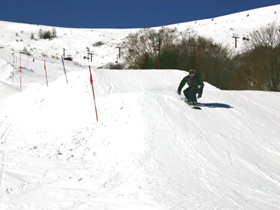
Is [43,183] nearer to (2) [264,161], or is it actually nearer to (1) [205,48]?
(2) [264,161]

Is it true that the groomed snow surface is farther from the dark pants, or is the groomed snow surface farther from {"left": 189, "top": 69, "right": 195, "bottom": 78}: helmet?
{"left": 189, "top": 69, "right": 195, "bottom": 78}: helmet

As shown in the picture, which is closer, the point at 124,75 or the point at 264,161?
the point at 264,161

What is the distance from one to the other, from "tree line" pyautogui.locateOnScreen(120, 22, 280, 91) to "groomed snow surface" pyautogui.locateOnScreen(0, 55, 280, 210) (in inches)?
413

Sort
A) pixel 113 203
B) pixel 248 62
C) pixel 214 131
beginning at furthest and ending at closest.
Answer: pixel 248 62 < pixel 214 131 < pixel 113 203

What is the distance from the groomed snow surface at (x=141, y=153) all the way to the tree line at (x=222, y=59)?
34.4ft

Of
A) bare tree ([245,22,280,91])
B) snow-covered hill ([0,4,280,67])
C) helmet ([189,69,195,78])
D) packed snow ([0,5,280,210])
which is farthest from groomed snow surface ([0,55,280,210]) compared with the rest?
snow-covered hill ([0,4,280,67])

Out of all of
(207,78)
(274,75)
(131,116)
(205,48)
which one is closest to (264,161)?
(131,116)

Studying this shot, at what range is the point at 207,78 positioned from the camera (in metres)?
31.1

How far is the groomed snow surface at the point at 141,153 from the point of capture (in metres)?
4.75

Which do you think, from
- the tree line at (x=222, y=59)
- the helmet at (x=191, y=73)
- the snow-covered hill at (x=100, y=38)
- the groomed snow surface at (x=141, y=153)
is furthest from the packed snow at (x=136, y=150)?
the snow-covered hill at (x=100, y=38)

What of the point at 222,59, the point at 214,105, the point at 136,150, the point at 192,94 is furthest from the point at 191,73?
the point at 222,59

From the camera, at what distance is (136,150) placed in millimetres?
6898

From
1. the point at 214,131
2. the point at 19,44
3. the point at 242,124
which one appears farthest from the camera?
the point at 19,44

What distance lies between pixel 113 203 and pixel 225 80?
95.6ft
